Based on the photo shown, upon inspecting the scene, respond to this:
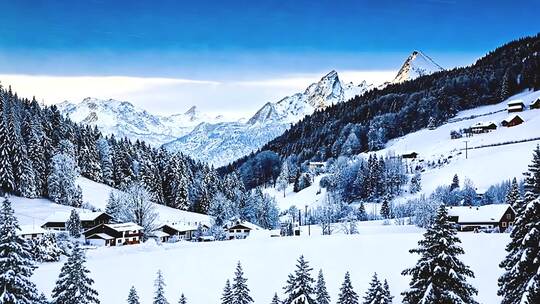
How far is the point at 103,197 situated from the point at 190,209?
2268 cm

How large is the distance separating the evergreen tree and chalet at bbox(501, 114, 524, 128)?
160 m

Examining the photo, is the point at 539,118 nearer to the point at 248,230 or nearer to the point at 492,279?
the point at 248,230

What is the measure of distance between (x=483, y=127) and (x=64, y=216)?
13398 cm

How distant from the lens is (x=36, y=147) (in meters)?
100

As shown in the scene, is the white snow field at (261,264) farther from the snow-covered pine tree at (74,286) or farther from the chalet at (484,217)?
→ the snow-covered pine tree at (74,286)

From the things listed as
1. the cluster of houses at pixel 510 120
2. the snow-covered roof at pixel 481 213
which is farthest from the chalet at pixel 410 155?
the snow-covered roof at pixel 481 213

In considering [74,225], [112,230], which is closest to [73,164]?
[74,225]

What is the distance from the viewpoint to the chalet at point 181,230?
3819 inches

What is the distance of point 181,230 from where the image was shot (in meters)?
97.6

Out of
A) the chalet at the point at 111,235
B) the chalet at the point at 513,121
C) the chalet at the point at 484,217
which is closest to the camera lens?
the chalet at the point at 111,235

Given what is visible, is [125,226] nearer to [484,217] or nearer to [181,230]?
[181,230]

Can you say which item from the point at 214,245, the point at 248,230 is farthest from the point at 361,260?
the point at 248,230

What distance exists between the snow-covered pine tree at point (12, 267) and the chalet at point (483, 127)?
169362 millimetres

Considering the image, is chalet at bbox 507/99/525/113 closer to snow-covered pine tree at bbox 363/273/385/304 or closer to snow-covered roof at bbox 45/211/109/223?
snow-covered roof at bbox 45/211/109/223
